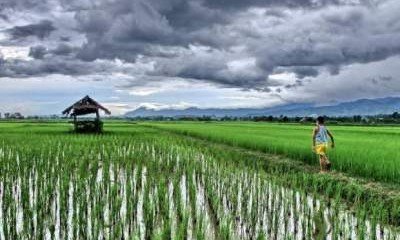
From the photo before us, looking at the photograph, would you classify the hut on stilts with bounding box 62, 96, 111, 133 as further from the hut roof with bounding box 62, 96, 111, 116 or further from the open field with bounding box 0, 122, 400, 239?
the open field with bounding box 0, 122, 400, 239

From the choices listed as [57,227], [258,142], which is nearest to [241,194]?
[57,227]

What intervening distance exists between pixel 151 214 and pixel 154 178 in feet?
11.1

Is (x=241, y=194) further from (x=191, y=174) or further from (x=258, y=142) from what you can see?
(x=258, y=142)

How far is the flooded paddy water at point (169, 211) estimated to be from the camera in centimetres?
518

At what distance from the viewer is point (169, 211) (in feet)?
19.9

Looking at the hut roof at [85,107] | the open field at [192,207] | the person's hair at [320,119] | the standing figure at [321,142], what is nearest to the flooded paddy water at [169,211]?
the open field at [192,207]

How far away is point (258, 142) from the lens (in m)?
17.5

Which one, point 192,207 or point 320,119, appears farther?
point 320,119

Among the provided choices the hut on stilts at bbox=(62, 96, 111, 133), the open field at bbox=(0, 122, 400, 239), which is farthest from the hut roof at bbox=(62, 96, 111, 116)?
the open field at bbox=(0, 122, 400, 239)

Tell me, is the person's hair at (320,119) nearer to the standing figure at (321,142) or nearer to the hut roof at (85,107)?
the standing figure at (321,142)

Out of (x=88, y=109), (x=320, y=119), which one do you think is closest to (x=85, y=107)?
(x=88, y=109)

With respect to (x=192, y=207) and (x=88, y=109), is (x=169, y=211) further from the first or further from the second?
(x=88, y=109)

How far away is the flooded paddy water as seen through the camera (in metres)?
5.18

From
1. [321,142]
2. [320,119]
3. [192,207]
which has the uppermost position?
[320,119]
